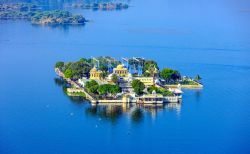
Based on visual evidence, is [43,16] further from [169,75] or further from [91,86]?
[91,86]

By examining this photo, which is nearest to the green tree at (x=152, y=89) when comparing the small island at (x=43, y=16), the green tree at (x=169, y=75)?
the green tree at (x=169, y=75)

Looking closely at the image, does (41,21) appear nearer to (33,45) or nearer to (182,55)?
Answer: (33,45)

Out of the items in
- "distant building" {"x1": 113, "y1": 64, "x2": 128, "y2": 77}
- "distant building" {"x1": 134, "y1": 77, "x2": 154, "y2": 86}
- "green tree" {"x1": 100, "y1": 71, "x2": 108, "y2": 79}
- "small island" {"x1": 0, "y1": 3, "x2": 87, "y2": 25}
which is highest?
"small island" {"x1": 0, "y1": 3, "x2": 87, "y2": 25}

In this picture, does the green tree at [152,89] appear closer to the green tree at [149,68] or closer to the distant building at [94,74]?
the green tree at [149,68]

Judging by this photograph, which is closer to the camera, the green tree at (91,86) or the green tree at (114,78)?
the green tree at (91,86)

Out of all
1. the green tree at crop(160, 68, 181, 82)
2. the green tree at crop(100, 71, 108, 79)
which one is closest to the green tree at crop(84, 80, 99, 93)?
the green tree at crop(100, 71, 108, 79)

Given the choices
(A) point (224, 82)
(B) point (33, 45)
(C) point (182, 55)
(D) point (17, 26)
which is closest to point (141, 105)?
(A) point (224, 82)

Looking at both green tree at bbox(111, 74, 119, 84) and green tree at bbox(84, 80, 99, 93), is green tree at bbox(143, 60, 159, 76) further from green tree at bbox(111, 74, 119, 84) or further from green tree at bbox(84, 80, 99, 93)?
green tree at bbox(84, 80, 99, 93)

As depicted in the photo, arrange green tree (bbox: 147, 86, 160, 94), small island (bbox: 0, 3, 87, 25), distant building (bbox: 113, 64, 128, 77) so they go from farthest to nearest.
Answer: small island (bbox: 0, 3, 87, 25) → distant building (bbox: 113, 64, 128, 77) → green tree (bbox: 147, 86, 160, 94)
